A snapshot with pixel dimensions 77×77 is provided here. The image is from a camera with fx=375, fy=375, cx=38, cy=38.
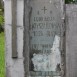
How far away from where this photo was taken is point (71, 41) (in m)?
6.24

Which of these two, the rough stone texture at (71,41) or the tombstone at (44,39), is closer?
the tombstone at (44,39)

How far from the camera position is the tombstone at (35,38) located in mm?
5980

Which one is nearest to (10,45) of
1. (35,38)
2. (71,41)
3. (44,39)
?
(35,38)

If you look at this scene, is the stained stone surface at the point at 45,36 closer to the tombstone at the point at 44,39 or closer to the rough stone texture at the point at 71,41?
the tombstone at the point at 44,39

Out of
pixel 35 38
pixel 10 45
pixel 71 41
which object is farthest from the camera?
pixel 71 41

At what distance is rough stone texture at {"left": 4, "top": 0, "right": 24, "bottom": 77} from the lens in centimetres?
597

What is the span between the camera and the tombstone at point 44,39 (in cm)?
604

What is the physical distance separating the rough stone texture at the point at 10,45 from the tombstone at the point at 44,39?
9 centimetres

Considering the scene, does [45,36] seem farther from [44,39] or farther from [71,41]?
[71,41]

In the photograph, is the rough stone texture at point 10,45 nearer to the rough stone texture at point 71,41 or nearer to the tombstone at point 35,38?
the tombstone at point 35,38

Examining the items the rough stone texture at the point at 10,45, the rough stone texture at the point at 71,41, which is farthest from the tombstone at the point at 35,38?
the rough stone texture at the point at 71,41

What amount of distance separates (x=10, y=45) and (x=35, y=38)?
428 mm

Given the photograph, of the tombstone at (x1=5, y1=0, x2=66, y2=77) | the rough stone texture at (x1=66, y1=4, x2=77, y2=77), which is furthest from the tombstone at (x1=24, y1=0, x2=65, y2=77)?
the rough stone texture at (x1=66, y1=4, x2=77, y2=77)

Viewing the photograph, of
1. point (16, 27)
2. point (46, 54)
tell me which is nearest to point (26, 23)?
point (16, 27)
